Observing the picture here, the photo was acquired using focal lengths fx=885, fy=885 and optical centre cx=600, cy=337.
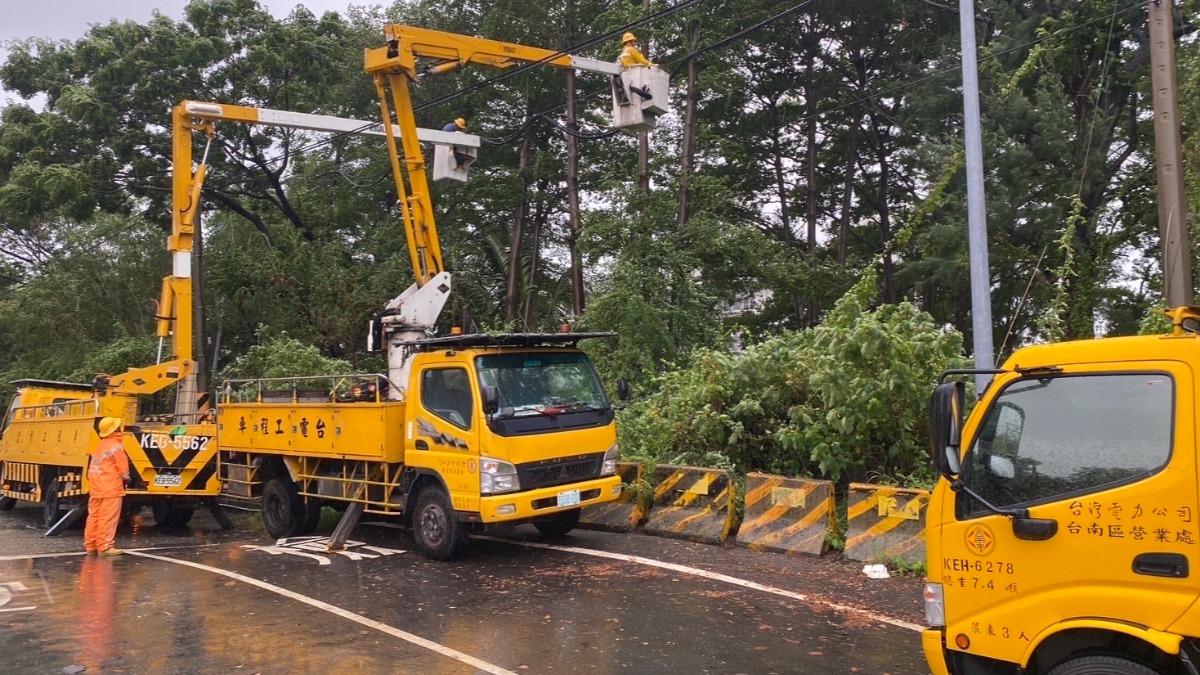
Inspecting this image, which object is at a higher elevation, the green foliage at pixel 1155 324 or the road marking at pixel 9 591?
the green foliage at pixel 1155 324

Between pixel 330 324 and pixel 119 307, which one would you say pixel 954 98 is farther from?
pixel 119 307

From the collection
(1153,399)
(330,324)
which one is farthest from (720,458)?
(330,324)

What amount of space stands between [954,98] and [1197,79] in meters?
9.06

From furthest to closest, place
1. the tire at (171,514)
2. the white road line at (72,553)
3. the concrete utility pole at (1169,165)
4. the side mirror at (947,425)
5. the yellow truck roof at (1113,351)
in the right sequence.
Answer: the tire at (171,514), the white road line at (72,553), the concrete utility pole at (1169,165), the side mirror at (947,425), the yellow truck roof at (1113,351)

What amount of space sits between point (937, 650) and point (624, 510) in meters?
6.90

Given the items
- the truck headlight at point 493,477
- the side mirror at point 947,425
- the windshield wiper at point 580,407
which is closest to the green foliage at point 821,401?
the windshield wiper at point 580,407

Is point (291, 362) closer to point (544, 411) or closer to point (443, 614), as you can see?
point (544, 411)

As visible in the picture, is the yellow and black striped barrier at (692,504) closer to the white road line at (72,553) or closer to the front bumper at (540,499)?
the front bumper at (540,499)

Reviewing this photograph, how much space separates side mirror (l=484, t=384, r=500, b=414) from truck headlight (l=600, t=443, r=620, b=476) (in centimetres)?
156

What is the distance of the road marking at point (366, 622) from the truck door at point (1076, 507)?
309 cm

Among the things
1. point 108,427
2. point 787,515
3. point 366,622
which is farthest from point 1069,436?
point 108,427

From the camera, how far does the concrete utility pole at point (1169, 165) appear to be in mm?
7668

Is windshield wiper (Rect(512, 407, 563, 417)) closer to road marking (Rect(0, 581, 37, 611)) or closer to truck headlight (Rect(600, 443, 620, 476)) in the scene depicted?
truck headlight (Rect(600, 443, 620, 476))

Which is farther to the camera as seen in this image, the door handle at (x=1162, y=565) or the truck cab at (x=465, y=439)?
the truck cab at (x=465, y=439)
